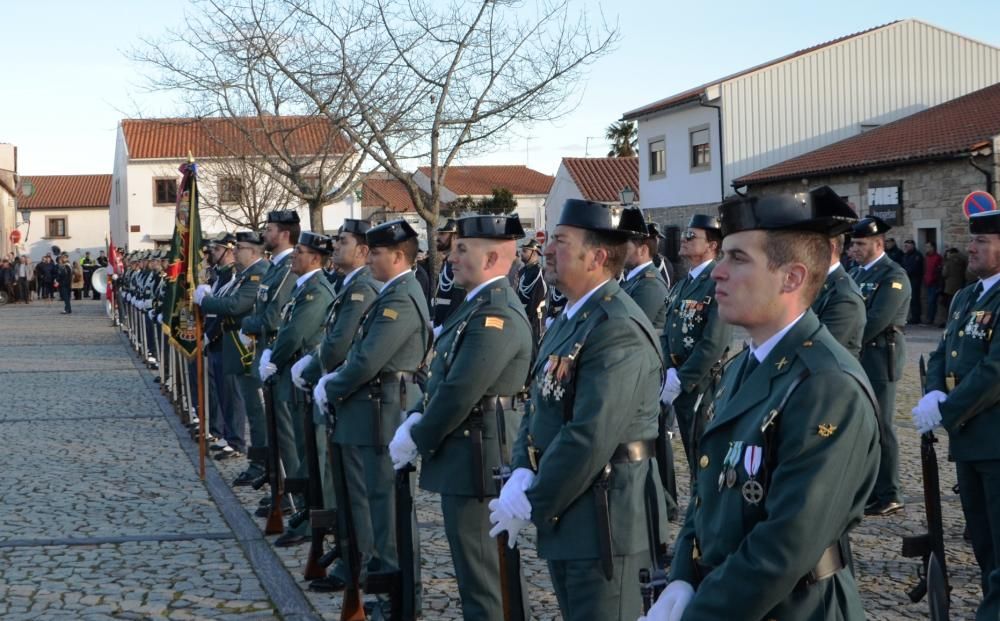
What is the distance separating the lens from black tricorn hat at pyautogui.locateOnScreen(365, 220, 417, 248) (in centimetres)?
642

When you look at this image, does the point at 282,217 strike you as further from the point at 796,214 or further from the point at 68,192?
the point at 68,192

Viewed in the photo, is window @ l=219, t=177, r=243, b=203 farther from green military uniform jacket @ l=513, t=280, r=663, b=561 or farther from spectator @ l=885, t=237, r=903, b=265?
green military uniform jacket @ l=513, t=280, r=663, b=561

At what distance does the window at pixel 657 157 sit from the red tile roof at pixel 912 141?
5192 millimetres

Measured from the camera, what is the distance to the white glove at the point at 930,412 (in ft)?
19.0

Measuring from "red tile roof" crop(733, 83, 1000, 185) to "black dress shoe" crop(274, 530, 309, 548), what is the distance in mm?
21800

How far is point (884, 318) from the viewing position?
28.6ft

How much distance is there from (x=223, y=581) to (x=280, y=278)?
301 cm

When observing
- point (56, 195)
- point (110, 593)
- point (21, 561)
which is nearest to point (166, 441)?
point (21, 561)

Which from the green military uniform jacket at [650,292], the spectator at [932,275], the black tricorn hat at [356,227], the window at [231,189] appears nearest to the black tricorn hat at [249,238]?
the black tricorn hat at [356,227]

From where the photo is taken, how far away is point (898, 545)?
289 inches

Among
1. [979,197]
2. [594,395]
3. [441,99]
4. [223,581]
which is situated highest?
[441,99]

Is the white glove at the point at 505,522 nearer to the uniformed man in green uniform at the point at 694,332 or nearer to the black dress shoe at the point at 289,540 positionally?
the uniformed man in green uniform at the point at 694,332

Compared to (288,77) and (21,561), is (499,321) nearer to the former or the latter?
(21,561)

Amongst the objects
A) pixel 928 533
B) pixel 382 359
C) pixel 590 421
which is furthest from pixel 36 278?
pixel 590 421
